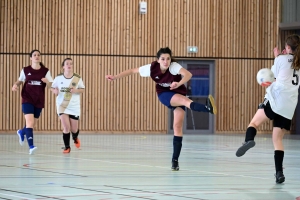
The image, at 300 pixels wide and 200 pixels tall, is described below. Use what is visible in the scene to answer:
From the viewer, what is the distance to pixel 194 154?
44.3 feet

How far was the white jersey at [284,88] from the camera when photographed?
8133mm

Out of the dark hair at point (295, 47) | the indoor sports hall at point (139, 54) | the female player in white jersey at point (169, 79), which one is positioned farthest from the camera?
the indoor sports hall at point (139, 54)

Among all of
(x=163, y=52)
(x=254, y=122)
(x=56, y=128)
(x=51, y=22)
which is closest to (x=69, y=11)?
(x=51, y=22)

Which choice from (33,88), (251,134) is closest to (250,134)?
(251,134)

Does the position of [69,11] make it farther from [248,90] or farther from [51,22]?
[248,90]

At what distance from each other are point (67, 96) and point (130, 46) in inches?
420

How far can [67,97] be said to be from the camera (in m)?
13.7

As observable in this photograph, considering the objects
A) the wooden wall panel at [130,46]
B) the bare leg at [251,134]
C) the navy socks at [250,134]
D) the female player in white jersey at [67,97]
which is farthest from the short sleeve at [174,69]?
the wooden wall panel at [130,46]

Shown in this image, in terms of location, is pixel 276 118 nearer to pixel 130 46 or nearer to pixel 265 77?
pixel 265 77

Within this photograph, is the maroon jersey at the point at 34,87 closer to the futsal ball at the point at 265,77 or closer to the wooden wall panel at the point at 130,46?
the futsal ball at the point at 265,77

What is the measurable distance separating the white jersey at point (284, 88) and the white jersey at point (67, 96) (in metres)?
6.21

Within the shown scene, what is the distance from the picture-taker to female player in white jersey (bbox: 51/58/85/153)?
13594 millimetres

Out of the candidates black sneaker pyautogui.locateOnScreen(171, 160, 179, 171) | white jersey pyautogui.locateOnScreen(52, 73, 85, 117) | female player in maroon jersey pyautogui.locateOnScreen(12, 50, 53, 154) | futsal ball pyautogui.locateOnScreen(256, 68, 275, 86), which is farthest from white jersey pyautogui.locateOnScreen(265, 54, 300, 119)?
white jersey pyautogui.locateOnScreen(52, 73, 85, 117)

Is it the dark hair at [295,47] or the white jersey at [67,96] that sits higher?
the dark hair at [295,47]
